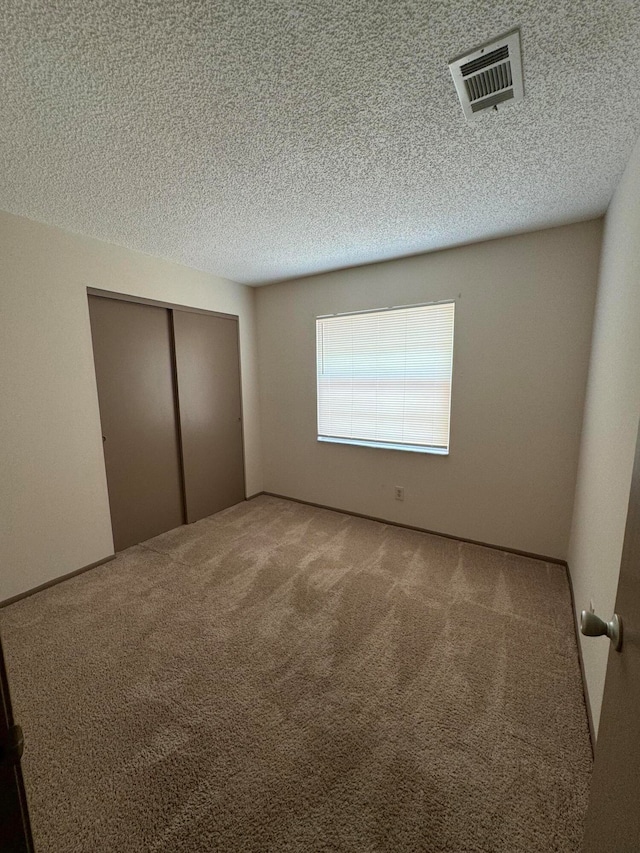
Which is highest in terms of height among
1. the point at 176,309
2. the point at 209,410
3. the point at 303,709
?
the point at 176,309

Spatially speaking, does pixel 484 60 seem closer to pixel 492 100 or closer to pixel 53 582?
pixel 492 100

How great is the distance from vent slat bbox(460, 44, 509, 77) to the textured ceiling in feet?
0.21

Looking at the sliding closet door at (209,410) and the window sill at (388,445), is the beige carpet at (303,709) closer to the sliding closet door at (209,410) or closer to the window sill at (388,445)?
the window sill at (388,445)

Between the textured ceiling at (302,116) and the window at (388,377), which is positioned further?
the window at (388,377)

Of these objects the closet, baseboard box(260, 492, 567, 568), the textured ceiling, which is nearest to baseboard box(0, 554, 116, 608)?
the closet

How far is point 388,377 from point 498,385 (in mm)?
960

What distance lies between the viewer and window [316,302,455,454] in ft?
9.89

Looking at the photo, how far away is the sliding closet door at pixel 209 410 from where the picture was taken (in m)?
3.36

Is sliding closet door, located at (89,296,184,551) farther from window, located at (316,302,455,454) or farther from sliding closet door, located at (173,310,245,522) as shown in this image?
window, located at (316,302,455,454)

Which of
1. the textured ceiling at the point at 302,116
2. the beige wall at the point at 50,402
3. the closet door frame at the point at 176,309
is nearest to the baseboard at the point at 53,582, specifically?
the beige wall at the point at 50,402

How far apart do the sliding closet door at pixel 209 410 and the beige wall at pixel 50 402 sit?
26.5 inches

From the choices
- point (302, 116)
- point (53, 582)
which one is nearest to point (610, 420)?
point (302, 116)

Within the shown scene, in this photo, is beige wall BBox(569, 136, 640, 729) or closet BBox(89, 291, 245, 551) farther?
closet BBox(89, 291, 245, 551)

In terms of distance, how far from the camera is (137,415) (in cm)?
301
